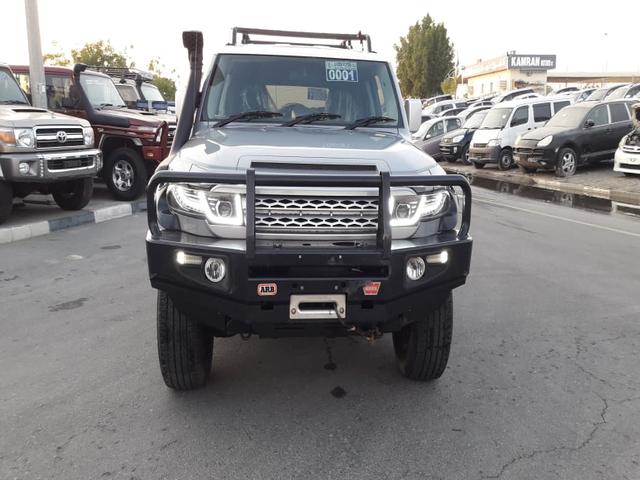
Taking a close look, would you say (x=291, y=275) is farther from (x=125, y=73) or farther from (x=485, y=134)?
(x=485, y=134)

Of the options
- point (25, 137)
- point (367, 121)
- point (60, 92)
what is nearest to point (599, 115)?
point (60, 92)

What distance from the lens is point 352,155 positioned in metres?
3.17

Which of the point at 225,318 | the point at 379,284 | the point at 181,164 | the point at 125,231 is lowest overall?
the point at 125,231

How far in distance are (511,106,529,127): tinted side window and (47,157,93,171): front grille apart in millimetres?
13878

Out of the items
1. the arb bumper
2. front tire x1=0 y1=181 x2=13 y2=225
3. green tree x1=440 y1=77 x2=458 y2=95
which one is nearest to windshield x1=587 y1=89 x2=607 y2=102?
front tire x1=0 y1=181 x2=13 y2=225

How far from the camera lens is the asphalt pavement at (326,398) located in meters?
2.71

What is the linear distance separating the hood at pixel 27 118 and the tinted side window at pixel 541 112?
14.6 metres

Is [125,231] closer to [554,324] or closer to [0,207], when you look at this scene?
[0,207]

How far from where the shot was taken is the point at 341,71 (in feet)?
14.4

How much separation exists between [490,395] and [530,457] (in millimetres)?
642

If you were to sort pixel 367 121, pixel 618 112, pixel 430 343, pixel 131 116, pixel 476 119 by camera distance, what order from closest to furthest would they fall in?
1. pixel 430 343
2. pixel 367 121
3. pixel 131 116
4. pixel 618 112
5. pixel 476 119

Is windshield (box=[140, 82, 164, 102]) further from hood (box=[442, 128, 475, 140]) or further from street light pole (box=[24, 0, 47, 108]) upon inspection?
hood (box=[442, 128, 475, 140])

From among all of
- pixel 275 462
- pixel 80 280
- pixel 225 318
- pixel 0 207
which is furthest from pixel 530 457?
pixel 0 207

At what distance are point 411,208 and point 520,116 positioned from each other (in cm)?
1713
